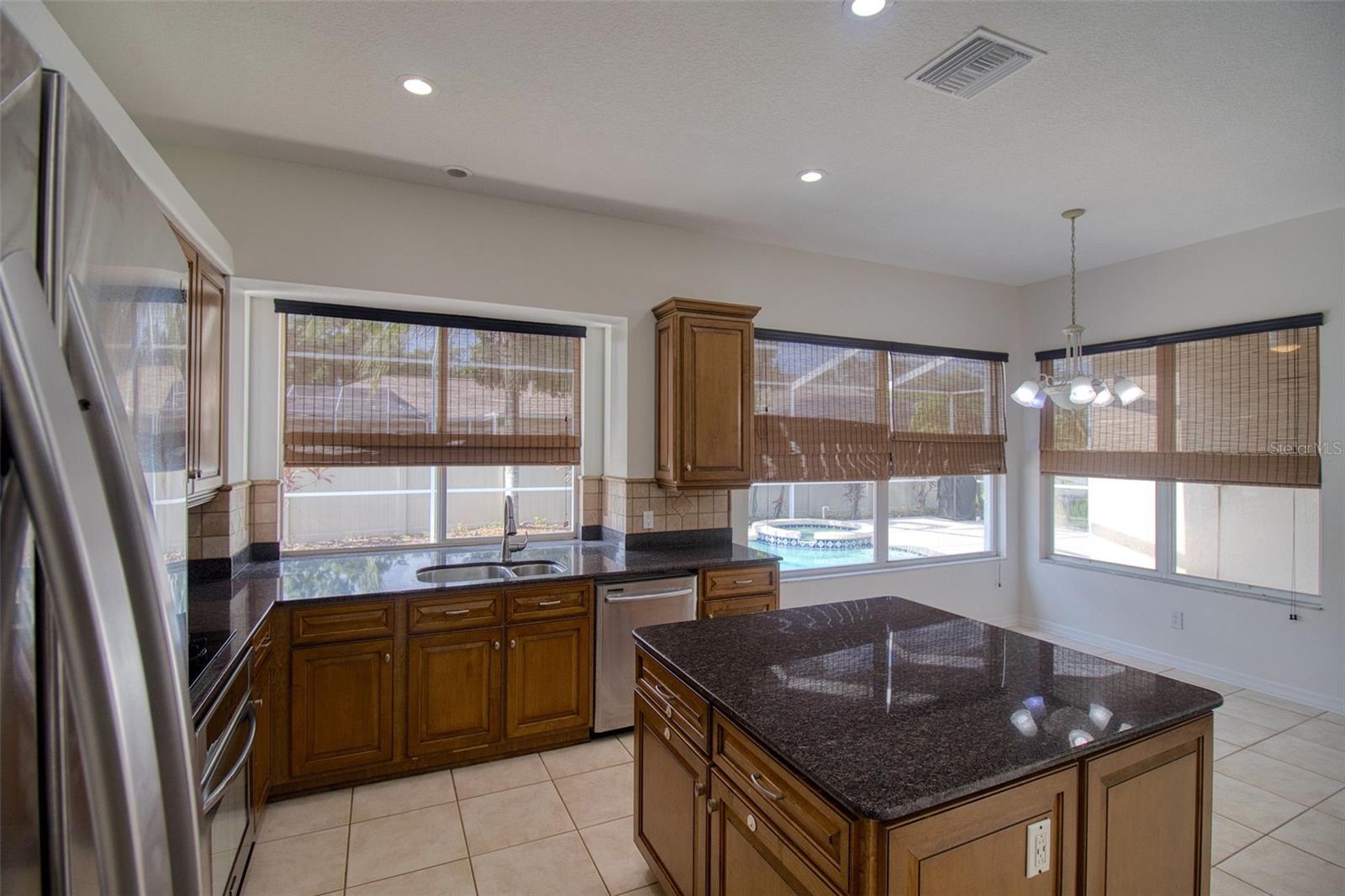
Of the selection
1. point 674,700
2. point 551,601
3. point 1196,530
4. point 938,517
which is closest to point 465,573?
point 551,601

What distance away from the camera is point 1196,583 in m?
4.45

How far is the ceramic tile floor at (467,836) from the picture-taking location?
2332 millimetres

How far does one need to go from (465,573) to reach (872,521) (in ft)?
10.2

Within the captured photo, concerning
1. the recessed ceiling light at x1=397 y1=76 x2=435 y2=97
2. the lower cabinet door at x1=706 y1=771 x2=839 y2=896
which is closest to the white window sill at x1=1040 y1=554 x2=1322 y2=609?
the lower cabinet door at x1=706 y1=771 x2=839 y2=896

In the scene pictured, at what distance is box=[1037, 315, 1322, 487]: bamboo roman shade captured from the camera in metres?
3.95

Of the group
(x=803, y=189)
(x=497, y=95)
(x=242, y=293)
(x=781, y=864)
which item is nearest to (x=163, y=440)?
(x=781, y=864)

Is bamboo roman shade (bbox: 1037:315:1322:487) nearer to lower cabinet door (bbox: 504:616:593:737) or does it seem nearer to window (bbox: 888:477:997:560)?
window (bbox: 888:477:997:560)

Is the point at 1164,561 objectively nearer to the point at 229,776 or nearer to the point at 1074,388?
the point at 1074,388

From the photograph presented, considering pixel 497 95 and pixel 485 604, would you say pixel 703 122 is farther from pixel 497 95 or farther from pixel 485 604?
pixel 485 604

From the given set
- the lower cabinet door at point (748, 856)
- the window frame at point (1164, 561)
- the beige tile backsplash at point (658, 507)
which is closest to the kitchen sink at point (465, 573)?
the beige tile backsplash at point (658, 507)

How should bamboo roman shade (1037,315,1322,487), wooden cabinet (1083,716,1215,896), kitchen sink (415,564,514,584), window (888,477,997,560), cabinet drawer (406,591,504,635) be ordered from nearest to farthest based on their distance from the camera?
wooden cabinet (1083,716,1215,896)
cabinet drawer (406,591,504,635)
kitchen sink (415,564,514,584)
bamboo roman shade (1037,315,1322,487)
window (888,477,997,560)

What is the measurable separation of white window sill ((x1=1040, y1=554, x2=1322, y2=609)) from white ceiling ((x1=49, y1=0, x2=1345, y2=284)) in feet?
7.60

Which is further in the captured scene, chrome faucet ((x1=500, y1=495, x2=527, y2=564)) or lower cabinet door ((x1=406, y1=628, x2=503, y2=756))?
chrome faucet ((x1=500, y1=495, x2=527, y2=564))

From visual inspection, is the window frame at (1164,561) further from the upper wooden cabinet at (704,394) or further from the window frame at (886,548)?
the upper wooden cabinet at (704,394)
